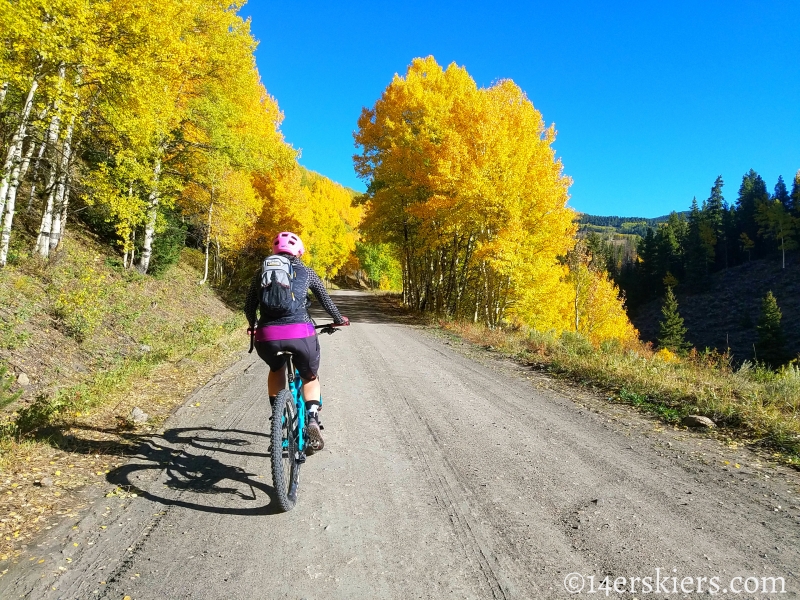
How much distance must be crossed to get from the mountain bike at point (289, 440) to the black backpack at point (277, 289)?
0.40 meters

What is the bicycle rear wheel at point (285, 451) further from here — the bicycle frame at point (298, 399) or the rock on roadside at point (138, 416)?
the rock on roadside at point (138, 416)

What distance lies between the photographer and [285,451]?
351 centimetres

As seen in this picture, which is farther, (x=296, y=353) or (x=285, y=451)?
(x=296, y=353)

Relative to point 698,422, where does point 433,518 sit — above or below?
below

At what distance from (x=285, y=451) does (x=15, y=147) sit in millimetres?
9273

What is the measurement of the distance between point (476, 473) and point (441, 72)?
22063 millimetres

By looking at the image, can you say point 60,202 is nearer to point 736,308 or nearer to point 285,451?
point 285,451

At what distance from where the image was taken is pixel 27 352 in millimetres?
6594

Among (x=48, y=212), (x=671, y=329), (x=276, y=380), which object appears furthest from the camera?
(x=671, y=329)

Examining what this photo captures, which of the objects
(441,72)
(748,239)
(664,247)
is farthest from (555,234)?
(748,239)

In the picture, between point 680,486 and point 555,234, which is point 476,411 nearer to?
point 680,486

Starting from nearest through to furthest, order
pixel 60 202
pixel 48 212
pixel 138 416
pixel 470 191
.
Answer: pixel 138 416 → pixel 48 212 → pixel 60 202 → pixel 470 191

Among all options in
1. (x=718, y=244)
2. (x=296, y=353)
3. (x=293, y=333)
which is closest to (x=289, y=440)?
(x=296, y=353)

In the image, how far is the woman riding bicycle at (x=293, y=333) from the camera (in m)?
3.59
